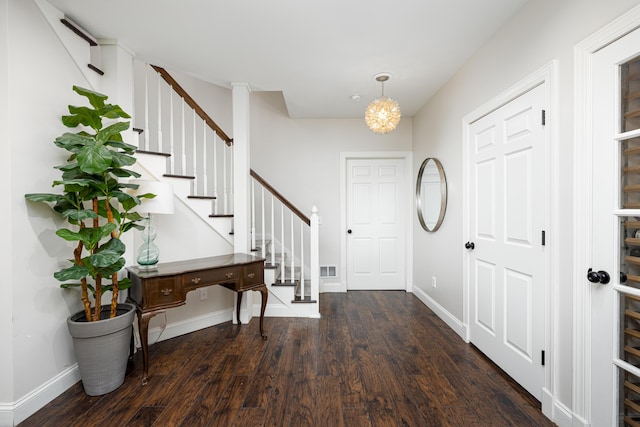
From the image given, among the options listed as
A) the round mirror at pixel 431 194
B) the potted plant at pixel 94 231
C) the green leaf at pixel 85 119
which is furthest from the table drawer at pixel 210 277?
the round mirror at pixel 431 194

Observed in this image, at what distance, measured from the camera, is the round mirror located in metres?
3.05

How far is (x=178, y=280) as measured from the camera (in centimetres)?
216

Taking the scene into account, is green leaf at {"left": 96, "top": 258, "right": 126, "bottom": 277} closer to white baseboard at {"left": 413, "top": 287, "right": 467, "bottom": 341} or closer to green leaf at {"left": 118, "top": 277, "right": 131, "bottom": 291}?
green leaf at {"left": 118, "top": 277, "right": 131, "bottom": 291}

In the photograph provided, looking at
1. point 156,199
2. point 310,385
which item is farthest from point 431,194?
point 156,199

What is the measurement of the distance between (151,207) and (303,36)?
174 cm

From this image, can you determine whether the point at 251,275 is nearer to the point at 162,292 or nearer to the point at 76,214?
the point at 162,292

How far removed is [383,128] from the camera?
8.40ft

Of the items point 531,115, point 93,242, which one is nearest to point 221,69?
point 93,242

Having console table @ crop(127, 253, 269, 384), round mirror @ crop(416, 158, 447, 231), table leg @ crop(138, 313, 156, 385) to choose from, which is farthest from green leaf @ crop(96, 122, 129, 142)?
round mirror @ crop(416, 158, 447, 231)

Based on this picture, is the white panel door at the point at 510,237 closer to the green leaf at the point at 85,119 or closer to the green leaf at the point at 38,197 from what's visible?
the green leaf at the point at 85,119

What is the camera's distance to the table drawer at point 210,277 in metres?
2.23

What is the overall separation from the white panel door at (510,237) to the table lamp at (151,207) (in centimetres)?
253

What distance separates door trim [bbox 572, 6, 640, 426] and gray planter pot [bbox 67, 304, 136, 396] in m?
2.69

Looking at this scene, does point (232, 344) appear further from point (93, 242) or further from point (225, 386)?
point (93, 242)
